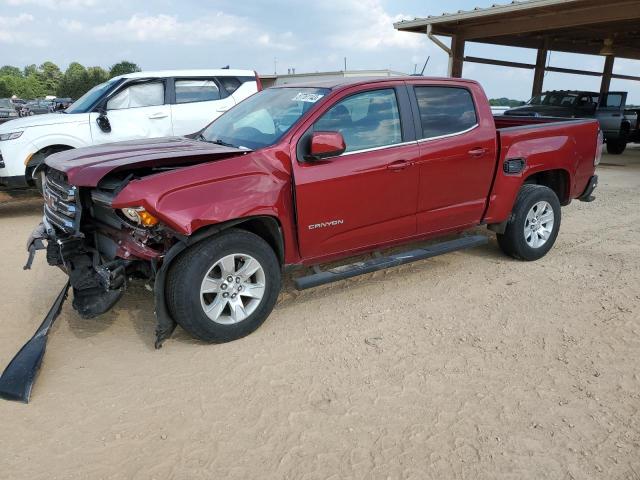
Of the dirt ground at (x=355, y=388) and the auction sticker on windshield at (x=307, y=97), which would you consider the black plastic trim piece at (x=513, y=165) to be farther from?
the auction sticker on windshield at (x=307, y=97)

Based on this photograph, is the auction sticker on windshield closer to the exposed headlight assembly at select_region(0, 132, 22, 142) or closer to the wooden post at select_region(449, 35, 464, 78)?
the exposed headlight assembly at select_region(0, 132, 22, 142)

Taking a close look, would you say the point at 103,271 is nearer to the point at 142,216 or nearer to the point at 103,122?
the point at 142,216

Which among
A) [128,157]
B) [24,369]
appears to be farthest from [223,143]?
[24,369]

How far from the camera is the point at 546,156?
5332mm

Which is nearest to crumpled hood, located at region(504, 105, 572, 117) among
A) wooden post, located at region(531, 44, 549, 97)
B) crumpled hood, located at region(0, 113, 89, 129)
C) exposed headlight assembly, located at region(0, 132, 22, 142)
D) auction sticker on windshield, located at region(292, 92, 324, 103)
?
wooden post, located at region(531, 44, 549, 97)

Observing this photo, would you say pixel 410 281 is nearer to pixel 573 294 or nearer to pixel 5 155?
pixel 573 294

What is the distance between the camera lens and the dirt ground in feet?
A: 8.57

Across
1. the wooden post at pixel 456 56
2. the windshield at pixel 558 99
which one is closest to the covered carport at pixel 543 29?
the wooden post at pixel 456 56

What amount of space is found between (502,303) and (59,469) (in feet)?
11.4

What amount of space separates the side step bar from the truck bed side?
387mm

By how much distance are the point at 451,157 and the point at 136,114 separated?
531 cm

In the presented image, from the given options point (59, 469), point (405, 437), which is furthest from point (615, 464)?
point (59, 469)

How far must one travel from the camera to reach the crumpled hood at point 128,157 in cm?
342

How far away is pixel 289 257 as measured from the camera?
3994mm
